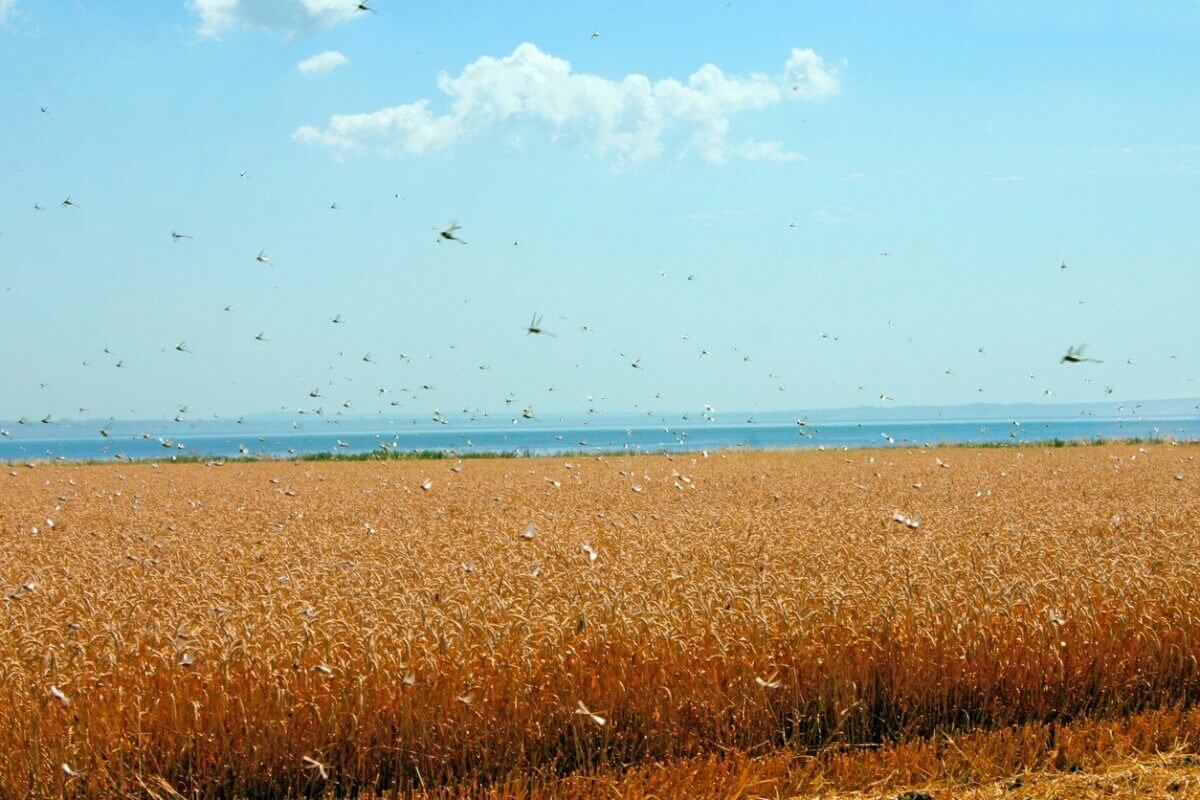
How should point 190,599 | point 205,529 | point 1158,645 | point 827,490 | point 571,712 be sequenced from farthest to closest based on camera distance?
point 827,490 < point 205,529 < point 190,599 < point 1158,645 < point 571,712

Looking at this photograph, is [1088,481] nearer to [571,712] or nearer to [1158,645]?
[1158,645]

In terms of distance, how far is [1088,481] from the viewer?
26.3 metres

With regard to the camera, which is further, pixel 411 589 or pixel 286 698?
pixel 411 589

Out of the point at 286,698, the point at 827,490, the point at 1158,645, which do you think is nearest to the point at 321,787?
the point at 286,698

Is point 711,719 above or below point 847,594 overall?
below

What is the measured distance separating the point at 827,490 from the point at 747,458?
19207 millimetres

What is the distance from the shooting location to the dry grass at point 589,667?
6867 mm

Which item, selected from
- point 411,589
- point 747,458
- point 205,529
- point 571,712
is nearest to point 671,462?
point 747,458

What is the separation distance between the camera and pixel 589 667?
25.3 feet

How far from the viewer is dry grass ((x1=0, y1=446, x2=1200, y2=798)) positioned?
687 cm

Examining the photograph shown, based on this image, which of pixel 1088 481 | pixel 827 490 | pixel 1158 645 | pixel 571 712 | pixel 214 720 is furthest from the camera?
pixel 1088 481

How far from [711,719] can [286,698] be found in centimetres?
300

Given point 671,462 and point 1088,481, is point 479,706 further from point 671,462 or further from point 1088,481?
point 671,462

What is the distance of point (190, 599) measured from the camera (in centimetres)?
983
